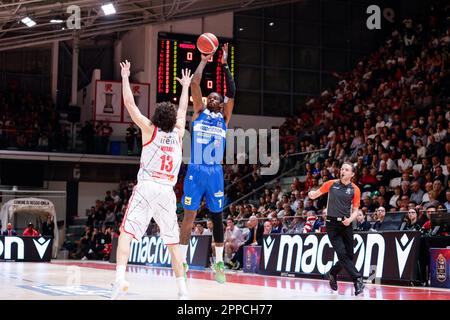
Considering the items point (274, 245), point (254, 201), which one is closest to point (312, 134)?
point (254, 201)

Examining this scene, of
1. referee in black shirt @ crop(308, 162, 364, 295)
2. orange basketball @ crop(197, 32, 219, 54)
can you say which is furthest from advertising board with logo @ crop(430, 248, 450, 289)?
orange basketball @ crop(197, 32, 219, 54)

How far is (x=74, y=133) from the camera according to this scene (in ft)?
101

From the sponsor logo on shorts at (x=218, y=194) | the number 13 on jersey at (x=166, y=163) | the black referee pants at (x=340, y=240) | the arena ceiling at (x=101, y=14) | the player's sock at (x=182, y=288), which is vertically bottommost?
the player's sock at (x=182, y=288)

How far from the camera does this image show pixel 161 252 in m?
19.3

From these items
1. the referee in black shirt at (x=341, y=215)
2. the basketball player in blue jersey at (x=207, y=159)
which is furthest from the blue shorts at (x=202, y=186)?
the referee in black shirt at (x=341, y=215)

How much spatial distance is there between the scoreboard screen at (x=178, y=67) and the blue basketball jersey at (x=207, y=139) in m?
14.0

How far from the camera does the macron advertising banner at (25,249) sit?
22.1 meters

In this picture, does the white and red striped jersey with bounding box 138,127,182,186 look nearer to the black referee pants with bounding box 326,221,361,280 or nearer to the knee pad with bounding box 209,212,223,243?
the knee pad with bounding box 209,212,223,243

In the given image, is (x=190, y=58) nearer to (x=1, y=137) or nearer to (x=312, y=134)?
(x=312, y=134)

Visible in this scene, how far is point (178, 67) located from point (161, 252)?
7.15m

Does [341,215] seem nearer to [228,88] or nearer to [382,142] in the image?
[228,88]

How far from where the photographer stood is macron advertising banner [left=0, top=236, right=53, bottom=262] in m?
22.1

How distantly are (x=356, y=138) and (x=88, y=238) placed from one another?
1198 cm

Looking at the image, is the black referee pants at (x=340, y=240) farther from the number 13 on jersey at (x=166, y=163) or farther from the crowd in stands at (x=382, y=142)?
the number 13 on jersey at (x=166, y=163)
